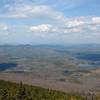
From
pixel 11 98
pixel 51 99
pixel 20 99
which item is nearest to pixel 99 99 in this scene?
pixel 51 99

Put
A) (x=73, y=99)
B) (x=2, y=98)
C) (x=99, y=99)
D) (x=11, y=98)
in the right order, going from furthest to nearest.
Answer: (x=73, y=99)
(x=99, y=99)
(x=11, y=98)
(x=2, y=98)

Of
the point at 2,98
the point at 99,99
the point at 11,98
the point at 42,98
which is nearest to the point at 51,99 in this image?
the point at 42,98

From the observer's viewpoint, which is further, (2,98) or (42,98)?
(42,98)

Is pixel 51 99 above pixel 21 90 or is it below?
below

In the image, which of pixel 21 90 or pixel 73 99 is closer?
pixel 21 90

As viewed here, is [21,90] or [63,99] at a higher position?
[21,90]

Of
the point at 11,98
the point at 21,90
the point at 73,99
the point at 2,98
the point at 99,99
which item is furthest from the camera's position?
the point at 73,99

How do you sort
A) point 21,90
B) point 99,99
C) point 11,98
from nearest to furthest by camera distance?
point 21,90 < point 11,98 < point 99,99

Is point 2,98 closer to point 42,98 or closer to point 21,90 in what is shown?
point 21,90

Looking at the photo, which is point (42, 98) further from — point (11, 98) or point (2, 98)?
point (2, 98)
